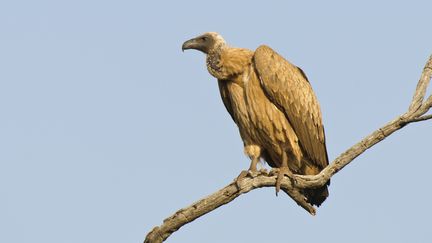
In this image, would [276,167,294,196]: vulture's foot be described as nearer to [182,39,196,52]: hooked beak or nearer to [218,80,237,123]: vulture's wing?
[218,80,237,123]: vulture's wing

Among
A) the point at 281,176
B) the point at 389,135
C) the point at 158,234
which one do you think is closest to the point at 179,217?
the point at 158,234

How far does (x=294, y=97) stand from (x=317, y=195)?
4.72 ft

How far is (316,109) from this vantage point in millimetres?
12664

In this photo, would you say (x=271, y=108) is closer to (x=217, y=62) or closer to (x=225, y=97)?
(x=225, y=97)

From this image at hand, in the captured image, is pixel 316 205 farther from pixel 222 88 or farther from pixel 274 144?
pixel 222 88

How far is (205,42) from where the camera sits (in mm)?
12773

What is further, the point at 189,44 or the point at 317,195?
the point at 189,44

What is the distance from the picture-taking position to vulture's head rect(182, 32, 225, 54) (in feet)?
41.6

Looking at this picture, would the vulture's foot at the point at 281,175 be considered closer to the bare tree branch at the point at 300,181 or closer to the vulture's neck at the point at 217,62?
the bare tree branch at the point at 300,181

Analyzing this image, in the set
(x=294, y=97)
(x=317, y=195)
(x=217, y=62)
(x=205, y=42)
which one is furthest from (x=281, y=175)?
(x=205, y=42)

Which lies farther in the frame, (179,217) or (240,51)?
(240,51)

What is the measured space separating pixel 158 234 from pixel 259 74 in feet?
11.0

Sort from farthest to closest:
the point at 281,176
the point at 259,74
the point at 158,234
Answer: the point at 259,74, the point at 281,176, the point at 158,234

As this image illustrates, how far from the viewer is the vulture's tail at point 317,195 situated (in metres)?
11.9
